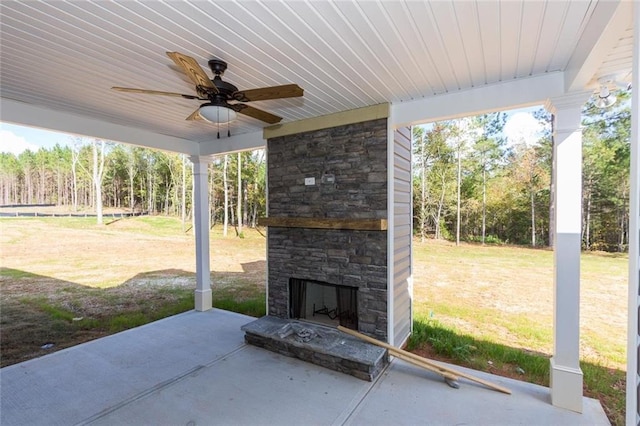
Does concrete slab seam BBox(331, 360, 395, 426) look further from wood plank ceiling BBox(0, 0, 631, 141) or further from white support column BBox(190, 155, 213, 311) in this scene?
white support column BBox(190, 155, 213, 311)

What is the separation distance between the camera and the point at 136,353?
3.24 meters

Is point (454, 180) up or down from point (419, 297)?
up

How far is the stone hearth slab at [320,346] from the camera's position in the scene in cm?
269

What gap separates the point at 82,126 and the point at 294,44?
9.81 feet

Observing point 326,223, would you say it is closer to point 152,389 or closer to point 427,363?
point 427,363

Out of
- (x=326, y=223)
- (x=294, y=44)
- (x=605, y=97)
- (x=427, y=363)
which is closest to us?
(x=294, y=44)

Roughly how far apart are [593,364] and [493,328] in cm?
110

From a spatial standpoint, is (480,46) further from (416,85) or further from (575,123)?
(575,123)

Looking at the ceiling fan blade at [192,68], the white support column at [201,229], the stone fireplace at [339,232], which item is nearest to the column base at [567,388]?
the stone fireplace at [339,232]

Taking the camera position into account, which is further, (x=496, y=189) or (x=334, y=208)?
(x=496, y=189)

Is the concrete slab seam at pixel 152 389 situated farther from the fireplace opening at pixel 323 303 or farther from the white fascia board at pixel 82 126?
the white fascia board at pixel 82 126

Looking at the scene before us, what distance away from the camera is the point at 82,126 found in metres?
3.29

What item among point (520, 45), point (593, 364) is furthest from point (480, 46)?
point (593, 364)

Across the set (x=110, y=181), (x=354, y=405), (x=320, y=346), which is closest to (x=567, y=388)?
(x=354, y=405)
